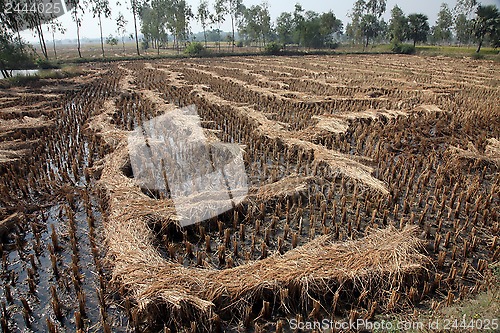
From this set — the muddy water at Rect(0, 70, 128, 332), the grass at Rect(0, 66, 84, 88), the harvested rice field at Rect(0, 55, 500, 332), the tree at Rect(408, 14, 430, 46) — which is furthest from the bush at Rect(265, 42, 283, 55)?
the muddy water at Rect(0, 70, 128, 332)

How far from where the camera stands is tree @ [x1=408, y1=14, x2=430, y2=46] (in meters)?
50.2

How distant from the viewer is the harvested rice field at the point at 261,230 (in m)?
3.54

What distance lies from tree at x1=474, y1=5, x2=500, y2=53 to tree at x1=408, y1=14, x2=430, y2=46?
11.5 m

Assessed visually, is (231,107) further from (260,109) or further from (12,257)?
(12,257)

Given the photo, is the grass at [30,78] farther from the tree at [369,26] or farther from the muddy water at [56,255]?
the tree at [369,26]

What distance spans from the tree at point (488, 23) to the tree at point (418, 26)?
1149cm

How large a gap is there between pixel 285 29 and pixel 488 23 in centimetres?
Result: 3090

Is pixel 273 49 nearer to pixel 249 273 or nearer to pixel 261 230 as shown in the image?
pixel 261 230

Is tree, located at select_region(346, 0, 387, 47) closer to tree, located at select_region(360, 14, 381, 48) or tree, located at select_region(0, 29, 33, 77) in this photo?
tree, located at select_region(360, 14, 381, 48)

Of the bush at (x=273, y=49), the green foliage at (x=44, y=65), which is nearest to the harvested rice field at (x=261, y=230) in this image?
the green foliage at (x=44, y=65)

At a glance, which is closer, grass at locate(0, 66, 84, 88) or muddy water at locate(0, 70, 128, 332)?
muddy water at locate(0, 70, 128, 332)

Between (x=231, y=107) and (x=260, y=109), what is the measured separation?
1116 millimetres

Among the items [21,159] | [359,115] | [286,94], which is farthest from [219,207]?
[286,94]

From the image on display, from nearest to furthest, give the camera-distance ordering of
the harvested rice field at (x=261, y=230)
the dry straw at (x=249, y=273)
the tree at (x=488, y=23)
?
1. the dry straw at (x=249, y=273)
2. the harvested rice field at (x=261, y=230)
3. the tree at (x=488, y=23)
